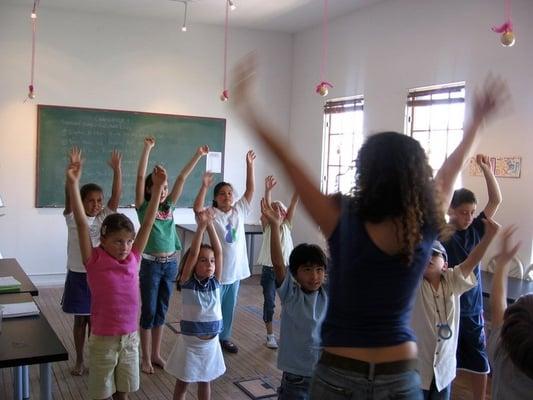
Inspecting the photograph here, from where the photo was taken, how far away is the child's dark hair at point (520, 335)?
1.26 metres

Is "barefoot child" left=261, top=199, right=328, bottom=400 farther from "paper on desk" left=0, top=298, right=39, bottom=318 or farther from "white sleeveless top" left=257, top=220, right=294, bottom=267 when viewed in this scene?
"white sleeveless top" left=257, top=220, right=294, bottom=267

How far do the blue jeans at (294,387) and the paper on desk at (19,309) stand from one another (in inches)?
44.2

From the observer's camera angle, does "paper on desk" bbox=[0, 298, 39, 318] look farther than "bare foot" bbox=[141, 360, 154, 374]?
No

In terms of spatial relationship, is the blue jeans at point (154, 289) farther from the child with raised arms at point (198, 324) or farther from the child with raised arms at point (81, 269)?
the child with raised arms at point (198, 324)

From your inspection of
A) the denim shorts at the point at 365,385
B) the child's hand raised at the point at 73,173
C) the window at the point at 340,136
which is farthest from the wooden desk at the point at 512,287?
the child's hand raised at the point at 73,173

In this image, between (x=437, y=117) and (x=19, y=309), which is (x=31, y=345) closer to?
(x=19, y=309)

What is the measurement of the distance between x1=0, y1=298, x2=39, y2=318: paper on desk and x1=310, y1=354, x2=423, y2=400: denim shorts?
1.58m

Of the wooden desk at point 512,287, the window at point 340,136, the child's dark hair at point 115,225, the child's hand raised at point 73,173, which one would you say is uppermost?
the window at point 340,136

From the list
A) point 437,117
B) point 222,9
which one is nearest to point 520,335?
point 437,117

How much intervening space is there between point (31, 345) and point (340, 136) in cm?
504

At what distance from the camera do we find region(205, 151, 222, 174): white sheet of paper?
7.00 metres

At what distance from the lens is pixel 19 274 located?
10.8 ft

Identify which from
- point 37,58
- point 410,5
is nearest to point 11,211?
point 37,58

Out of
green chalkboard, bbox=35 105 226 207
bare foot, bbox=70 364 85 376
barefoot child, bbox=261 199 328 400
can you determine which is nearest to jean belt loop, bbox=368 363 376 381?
barefoot child, bbox=261 199 328 400
